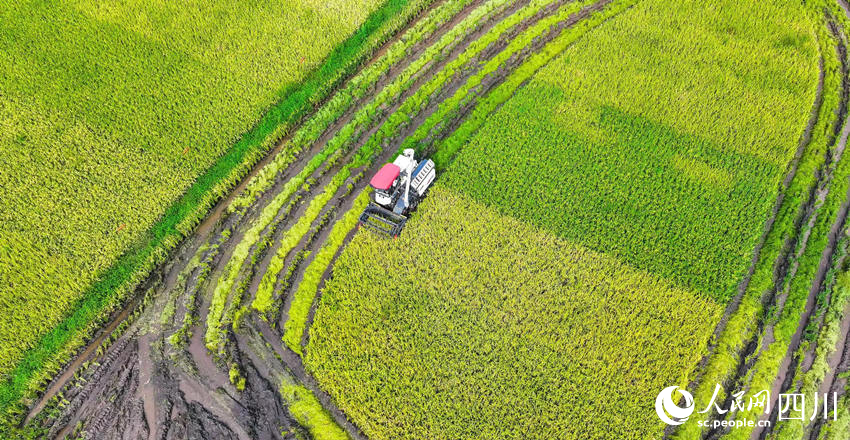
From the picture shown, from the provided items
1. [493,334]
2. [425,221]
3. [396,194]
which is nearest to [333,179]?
[396,194]

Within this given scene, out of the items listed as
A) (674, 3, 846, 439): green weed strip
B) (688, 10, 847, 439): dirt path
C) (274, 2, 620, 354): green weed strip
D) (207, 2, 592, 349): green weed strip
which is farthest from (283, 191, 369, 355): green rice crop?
(674, 3, 846, 439): green weed strip

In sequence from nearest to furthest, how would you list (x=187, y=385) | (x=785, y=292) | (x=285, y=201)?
(x=187, y=385), (x=785, y=292), (x=285, y=201)

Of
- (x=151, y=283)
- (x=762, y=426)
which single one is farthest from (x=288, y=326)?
(x=762, y=426)

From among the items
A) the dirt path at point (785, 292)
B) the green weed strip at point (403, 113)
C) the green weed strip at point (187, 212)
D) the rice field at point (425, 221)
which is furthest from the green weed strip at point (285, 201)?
the dirt path at point (785, 292)

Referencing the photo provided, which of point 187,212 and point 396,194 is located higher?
point 396,194

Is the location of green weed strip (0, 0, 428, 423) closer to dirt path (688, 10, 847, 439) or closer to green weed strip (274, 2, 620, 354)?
green weed strip (274, 2, 620, 354)

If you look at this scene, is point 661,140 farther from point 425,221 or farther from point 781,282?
point 425,221

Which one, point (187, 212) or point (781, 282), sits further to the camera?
point (187, 212)
